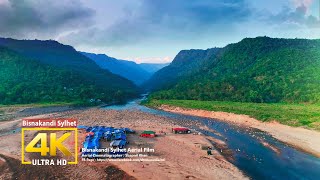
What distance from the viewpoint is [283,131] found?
87.1 m

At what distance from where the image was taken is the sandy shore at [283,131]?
70.8 m

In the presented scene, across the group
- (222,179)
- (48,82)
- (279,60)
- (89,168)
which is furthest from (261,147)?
(48,82)

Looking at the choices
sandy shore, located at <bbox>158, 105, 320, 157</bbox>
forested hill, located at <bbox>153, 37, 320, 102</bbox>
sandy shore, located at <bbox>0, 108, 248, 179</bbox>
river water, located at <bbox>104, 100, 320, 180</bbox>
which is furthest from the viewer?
forested hill, located at <bbox>153, 37, 320, 102</bbox>

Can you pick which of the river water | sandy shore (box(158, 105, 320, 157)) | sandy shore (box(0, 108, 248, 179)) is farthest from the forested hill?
sandy shore (box(0, 108, 248, 179))

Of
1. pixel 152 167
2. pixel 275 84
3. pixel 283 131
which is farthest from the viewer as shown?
pixel 275 84

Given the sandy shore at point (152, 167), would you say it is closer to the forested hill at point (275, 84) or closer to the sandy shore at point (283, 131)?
the sandy shore at point (283, 131)

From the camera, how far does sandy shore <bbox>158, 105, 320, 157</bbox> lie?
70750 mm

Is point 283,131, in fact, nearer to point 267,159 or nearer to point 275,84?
point 267,159

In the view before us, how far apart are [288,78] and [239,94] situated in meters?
25.0

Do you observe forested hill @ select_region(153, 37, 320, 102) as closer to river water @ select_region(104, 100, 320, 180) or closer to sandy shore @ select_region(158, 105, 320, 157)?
sandy shore @ select_region(158, 105, 320, 157)

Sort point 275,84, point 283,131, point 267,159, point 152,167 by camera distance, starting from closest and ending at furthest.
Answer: point 152,167 < point 267,159 < point 283,131 < point 275,84

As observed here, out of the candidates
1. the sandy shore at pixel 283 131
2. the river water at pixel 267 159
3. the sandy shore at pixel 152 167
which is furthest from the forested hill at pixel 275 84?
the sandy shore at pixel 152 167

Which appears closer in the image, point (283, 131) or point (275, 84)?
point (283, 131)

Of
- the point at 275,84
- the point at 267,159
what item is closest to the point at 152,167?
the point at 267,159
